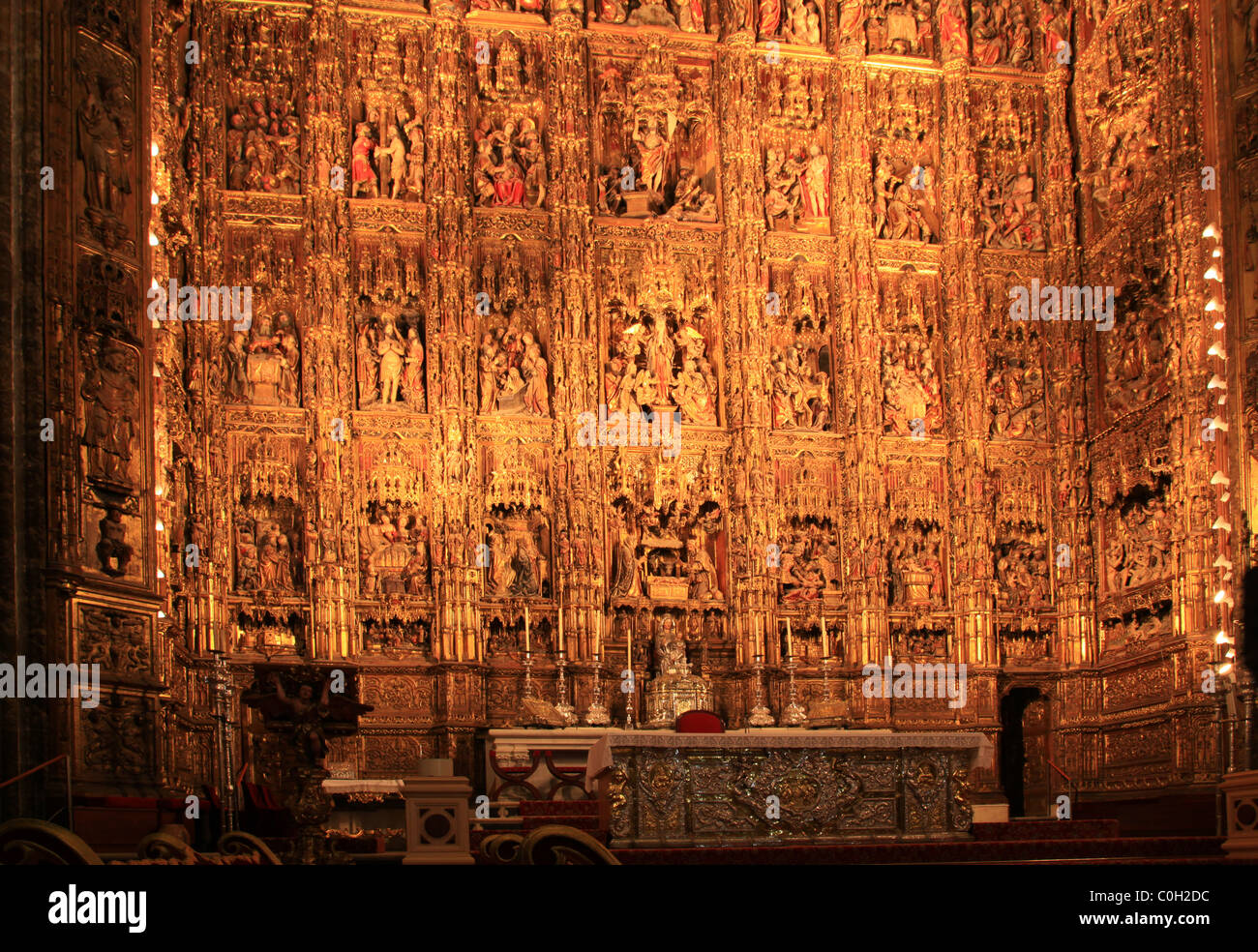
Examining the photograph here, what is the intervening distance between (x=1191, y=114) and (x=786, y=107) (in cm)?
538

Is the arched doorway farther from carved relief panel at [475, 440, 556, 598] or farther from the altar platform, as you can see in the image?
carved relief panel at [475, 440, 556, 598]

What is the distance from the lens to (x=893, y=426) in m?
19.9

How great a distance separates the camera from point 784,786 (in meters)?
13.4

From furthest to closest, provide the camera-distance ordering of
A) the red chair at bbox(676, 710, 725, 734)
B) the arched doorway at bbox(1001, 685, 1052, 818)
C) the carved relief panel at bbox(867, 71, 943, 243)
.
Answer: the carved relief panel at bbox(867, 71, 943, 243), the arched doorway at bbox(1001, 685, 1052, 818), the red chair at bbox(676, 710, 725, 734)

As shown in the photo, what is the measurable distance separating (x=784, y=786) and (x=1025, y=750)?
7770mm

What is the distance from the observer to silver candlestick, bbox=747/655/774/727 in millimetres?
17016

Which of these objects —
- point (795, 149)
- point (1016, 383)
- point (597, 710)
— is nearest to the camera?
point (597, 710)

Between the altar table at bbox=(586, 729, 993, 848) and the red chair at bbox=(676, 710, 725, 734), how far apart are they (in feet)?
3.59

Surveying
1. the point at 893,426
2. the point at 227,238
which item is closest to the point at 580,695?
the point at 893,426

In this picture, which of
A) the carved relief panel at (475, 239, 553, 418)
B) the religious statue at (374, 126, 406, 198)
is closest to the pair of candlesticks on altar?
the carved relief panel at (475, 239, 553, 418)

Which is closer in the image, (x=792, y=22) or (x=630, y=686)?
(x=630, y=686)

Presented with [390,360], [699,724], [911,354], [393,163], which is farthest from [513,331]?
[699,724]

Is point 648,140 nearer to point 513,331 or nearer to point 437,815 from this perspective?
point 513,331
